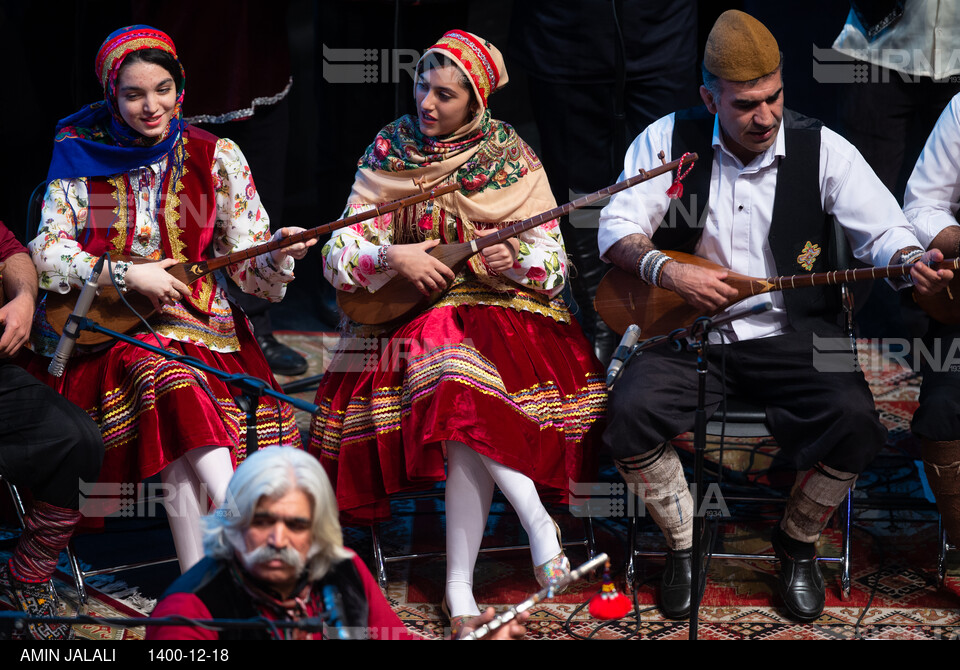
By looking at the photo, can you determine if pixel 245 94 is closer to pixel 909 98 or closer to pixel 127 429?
pixel 127 429

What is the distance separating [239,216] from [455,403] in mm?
951

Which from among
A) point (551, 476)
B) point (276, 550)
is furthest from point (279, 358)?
point (276, 550)

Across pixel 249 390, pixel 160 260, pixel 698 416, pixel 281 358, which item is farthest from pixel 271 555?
pixel 281 358

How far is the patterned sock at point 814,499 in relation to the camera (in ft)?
12.2

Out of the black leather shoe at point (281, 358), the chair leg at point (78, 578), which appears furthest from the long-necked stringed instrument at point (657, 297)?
the black leather shoe at point (281, 358)

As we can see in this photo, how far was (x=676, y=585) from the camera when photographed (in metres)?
3.79

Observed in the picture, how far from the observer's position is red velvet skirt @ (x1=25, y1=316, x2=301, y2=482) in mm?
3637

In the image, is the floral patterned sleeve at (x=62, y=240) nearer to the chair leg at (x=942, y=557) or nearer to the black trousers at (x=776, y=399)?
the black trousers at (x=776, y=399)

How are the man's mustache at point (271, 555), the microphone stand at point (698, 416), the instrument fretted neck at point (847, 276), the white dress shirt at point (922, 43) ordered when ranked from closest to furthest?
the man's mustache at point (271, 555) < the microphone stand at point (698, 416) < the instrument fretted neck at point (847, 276) < the white dress shirt at point (922, 43)

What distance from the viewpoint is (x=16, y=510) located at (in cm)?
388

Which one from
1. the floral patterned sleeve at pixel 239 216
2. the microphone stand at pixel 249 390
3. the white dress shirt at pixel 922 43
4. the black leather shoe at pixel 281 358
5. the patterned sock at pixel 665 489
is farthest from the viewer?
the black leather shoe at pixel 281 358

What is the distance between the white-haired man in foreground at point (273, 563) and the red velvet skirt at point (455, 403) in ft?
3.63

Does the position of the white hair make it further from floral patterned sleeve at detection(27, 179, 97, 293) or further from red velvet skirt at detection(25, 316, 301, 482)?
floral patterned sleeve at detection(27, 179, 97, 293)

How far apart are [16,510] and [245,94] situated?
2.01m
